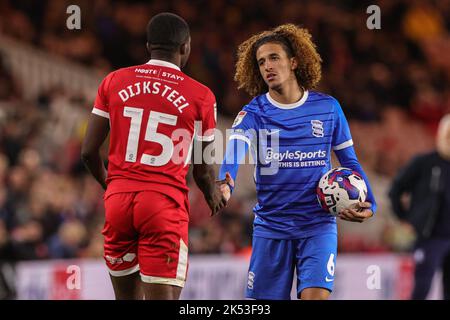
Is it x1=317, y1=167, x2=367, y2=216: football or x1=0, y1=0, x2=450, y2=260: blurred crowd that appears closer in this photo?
x1=317, y1=167, x2=367, y2=216: football

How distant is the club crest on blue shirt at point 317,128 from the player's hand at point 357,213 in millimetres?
536

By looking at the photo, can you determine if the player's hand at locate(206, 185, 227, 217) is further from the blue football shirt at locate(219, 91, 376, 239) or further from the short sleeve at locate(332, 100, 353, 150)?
the short sleeve at locate(332, 100, 353, 150)

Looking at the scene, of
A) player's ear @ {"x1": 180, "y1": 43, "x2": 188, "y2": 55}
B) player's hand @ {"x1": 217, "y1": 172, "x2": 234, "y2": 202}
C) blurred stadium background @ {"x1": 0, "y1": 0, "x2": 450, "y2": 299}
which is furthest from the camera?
blurred stadium background @ {"x1": 0, "y1": 0, "x2": 450, "y2": 299}

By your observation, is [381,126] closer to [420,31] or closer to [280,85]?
[420,31]

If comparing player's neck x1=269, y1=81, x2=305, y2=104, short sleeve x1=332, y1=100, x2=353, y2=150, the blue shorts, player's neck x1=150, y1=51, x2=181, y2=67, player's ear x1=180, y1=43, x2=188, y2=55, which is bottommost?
the blue shorts

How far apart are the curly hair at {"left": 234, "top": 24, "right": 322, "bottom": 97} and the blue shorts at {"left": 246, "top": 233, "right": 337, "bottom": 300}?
3.60 ft

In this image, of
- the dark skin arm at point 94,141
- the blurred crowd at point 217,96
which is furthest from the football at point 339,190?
the blurred crowd at point 217,96

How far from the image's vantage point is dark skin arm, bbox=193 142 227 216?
19.8ft

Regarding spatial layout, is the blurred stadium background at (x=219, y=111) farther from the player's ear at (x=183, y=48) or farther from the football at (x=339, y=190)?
the player's ear at (x=183, y=48)

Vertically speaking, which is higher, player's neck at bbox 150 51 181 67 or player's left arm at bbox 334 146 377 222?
player's neck at bbox 150 51 181 67

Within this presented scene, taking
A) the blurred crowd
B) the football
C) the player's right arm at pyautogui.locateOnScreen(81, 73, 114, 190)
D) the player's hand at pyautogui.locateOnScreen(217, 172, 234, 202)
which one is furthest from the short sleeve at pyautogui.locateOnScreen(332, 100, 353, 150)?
the blurred crowd

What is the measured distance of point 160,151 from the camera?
19.2 feet

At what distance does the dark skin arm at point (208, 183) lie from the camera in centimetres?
604

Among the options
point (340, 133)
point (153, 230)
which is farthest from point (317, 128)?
point (153, 230)
